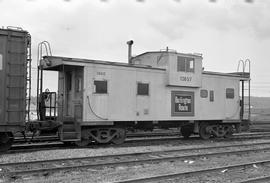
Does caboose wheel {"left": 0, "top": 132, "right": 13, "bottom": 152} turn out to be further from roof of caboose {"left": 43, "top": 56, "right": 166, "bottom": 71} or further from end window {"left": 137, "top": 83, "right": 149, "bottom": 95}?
end window {"left": 137, "top": 83, "right": 149, "bottom": 95}

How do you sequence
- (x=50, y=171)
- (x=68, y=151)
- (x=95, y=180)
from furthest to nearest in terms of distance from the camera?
1. (x=68, y=151)
2. (x=50, y=171)
3. (x=95, y=180)

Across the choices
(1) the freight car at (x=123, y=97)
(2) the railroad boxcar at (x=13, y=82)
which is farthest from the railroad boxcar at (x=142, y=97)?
(2) the railroad boxcar at (x=13, y=82)

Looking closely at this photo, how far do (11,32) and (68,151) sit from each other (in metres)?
4.31

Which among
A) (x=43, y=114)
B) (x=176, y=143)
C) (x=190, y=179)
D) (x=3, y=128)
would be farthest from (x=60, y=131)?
(x=190, y=179)

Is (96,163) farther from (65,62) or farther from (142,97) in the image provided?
(142,97)

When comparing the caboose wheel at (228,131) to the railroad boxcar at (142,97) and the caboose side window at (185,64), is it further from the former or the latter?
the caboose side window at (185,64)

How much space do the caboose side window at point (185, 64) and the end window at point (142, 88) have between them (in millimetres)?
1792

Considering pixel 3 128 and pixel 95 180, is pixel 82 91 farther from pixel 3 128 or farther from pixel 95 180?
pixel 95 180

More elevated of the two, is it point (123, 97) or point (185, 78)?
point (185, 78)

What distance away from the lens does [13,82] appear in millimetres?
11438

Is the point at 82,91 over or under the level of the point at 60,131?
over

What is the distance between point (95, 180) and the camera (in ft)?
26.2

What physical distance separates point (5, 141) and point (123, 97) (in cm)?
501

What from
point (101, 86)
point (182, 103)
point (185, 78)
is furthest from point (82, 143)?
point (185, 78)
